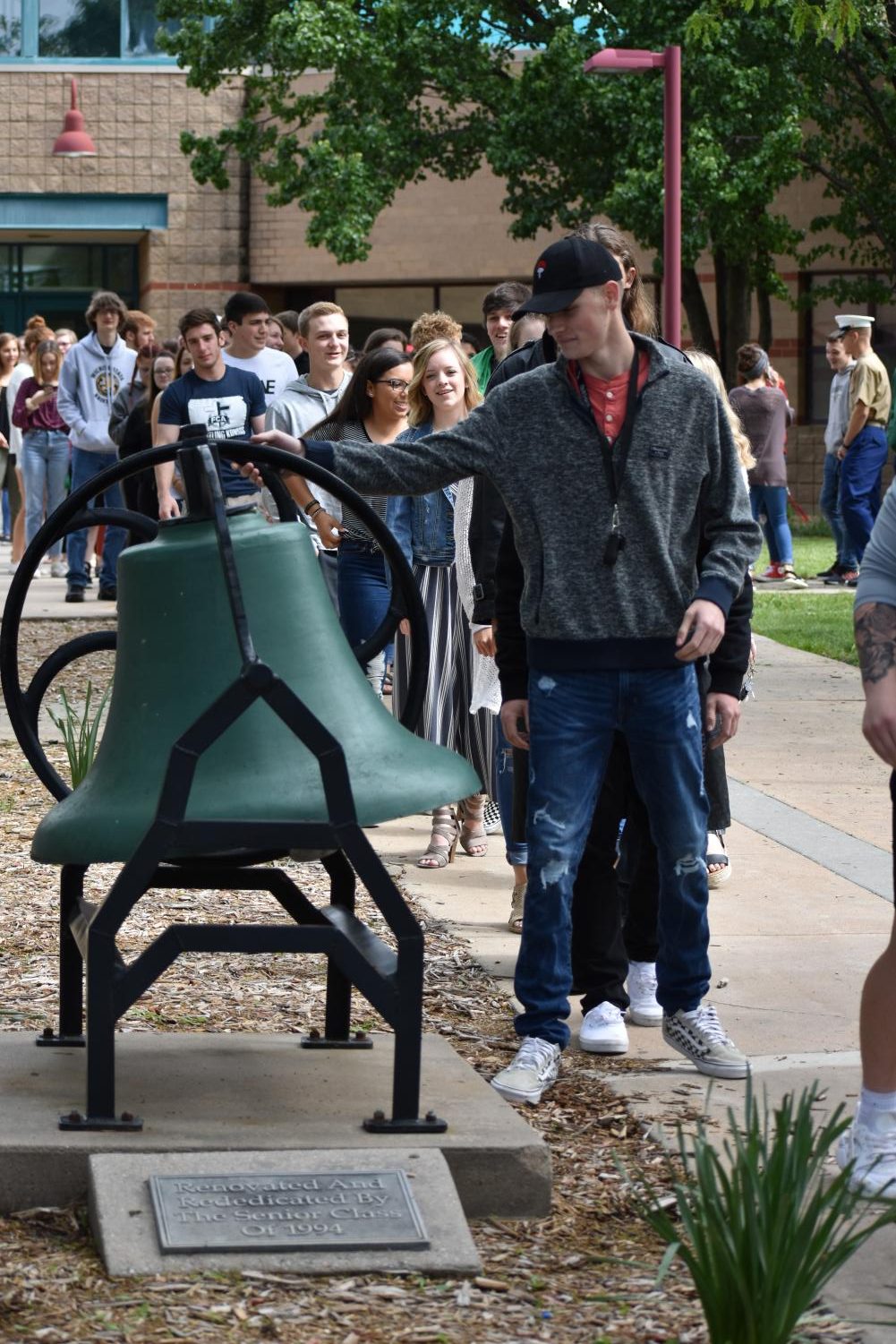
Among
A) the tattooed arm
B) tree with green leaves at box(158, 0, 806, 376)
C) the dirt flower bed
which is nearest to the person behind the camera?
the dirt flower bed

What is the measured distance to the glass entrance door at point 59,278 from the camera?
3147cm

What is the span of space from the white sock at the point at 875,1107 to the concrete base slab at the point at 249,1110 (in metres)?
0.62

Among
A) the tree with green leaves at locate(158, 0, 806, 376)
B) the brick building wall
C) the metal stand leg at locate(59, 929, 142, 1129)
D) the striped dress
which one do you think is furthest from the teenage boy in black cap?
the brick building wall

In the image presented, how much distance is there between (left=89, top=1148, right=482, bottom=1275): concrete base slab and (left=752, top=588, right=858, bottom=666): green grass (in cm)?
924

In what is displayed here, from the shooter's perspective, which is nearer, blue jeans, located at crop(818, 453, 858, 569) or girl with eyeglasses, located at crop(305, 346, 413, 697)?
girl with eyeglasses, located at crop(305, 346, 413, 697)

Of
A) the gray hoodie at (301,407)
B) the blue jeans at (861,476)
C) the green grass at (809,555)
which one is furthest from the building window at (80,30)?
the gray hoodie at (301,407)

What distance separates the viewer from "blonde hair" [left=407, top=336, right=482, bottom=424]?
704cm

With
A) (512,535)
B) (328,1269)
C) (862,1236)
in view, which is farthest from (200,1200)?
(512,535)

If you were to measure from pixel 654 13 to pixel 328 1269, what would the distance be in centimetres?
2376

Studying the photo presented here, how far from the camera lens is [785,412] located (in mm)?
18594

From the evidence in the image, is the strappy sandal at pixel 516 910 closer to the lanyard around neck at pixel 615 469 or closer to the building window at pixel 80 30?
the lanyard around neck at pixel 615 469

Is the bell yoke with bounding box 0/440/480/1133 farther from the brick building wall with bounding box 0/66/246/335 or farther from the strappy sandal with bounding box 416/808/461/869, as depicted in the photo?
the brick building wall with bounding box 0/66/246/335

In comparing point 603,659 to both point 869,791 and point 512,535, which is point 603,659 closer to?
point 512,535

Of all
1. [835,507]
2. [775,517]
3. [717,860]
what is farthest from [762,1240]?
[835,507]
